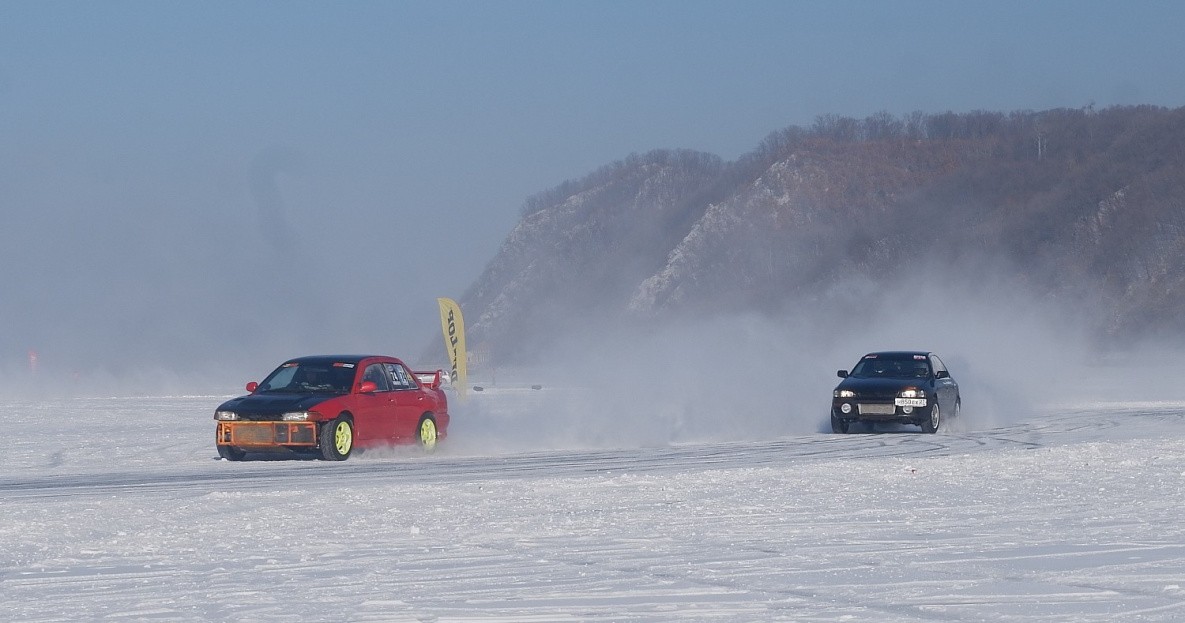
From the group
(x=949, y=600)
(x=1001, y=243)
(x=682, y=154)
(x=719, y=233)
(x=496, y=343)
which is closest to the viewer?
(x=949, y=600)

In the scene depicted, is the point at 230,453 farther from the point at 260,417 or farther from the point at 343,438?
the point at 343,438

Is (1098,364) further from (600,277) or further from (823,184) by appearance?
(600,277)

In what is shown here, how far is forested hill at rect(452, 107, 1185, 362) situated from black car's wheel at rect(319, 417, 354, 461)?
65.3 m

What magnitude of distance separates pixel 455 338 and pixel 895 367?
46.0 feet

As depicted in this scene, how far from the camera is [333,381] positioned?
59.3 feet

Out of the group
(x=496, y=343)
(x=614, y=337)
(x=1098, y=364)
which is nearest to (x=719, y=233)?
(x=614, y=337)

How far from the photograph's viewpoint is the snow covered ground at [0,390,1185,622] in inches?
280

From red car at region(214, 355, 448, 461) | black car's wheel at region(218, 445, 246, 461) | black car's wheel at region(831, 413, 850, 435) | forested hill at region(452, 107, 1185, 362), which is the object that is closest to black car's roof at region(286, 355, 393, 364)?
red car at region(214, 355, 448, 461)

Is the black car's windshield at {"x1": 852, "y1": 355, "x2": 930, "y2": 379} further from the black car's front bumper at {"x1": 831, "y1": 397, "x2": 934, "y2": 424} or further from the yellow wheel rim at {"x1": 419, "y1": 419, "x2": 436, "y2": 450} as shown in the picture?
the yellow wheel rim at {"x1": 419, "y1": 419, "x2": 436, "y2": 450}

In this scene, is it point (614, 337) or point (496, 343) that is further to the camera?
point (496, 343)

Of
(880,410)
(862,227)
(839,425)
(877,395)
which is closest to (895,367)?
(877,395)

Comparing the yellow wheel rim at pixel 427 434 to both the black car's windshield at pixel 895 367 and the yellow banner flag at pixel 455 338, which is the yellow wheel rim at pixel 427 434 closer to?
the black car's windshield at pixel 895 367

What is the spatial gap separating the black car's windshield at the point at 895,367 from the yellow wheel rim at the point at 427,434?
793 cm

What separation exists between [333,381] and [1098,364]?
52827 mm
